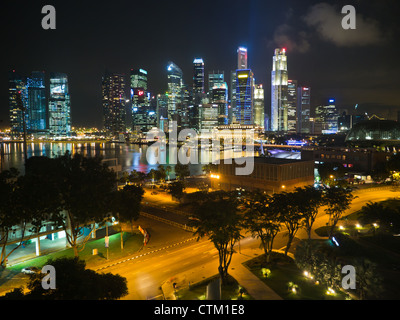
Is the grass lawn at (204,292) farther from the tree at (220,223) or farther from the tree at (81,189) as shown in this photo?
Result: the tree at (81,189)

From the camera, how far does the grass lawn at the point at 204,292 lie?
40.5 ft

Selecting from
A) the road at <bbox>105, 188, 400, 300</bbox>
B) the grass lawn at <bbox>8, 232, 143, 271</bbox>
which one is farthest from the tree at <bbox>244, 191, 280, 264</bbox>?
the grass lawn at <bbox>8, 232, 143, 271</bbox>

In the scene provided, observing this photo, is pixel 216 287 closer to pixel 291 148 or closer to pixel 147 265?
pixel 147 265

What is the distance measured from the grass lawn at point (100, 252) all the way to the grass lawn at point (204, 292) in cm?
622

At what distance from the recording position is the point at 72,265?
29.4 ft

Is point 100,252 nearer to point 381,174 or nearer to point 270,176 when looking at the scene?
point 270,176

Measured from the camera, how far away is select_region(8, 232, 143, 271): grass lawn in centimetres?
1639

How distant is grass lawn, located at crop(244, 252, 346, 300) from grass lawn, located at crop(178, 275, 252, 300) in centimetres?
156

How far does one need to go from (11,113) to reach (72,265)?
223m

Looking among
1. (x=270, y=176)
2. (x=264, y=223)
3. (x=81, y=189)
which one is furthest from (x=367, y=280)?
(x=270, y=176)

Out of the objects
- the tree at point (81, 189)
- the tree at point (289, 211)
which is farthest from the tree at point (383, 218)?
the tree at point (81, 189)

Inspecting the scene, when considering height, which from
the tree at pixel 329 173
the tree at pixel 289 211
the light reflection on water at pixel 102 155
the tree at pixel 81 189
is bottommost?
the light reflection on water at pixel 102 155
